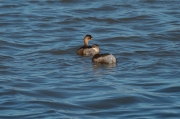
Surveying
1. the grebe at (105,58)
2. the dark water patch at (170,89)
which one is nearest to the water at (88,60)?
the dark water patch at (170,89)

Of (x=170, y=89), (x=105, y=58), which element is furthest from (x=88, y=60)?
(x=170, y=89)

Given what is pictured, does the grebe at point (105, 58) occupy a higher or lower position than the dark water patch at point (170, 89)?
higher

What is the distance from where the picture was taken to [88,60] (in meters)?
16.2

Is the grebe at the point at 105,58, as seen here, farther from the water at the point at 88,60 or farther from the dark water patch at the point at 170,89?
the dark water patch at the point at 170,89

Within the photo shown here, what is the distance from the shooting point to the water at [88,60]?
1170cm

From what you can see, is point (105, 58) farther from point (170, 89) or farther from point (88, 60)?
point (170, 89)

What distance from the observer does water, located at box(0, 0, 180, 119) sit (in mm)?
11695

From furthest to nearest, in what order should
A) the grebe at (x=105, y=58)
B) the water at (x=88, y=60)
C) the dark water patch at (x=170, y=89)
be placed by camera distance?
the grebe at (x=105, y=58)
the dark water patch at (x=170, y=89)
the water at (x=88, y=60)

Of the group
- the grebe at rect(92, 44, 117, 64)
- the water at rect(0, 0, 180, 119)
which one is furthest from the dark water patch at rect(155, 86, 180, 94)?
the grebe at rect(92, 44, 117, 64)

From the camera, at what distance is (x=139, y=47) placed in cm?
1747

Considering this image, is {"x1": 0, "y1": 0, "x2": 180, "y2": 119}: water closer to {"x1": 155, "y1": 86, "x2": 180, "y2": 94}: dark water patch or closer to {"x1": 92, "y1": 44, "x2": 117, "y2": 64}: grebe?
{"x1": 155, "y1": 86, "x2": 180, "y2": 94}: dark water patch

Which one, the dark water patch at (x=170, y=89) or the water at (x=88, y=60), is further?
the dark water patch at (x=170, y=89)

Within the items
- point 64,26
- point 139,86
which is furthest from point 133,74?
point 64,26

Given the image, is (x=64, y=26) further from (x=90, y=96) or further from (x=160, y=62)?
(x=90, y=96)
